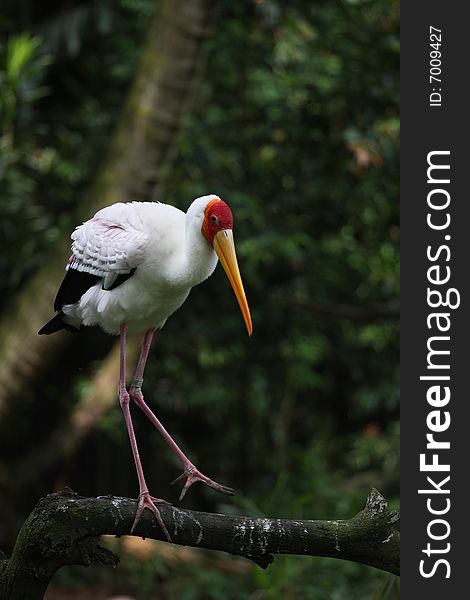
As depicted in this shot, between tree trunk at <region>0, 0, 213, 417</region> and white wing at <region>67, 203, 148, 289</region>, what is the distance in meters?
2.20

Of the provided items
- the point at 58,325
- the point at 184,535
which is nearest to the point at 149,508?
the point at 184,535

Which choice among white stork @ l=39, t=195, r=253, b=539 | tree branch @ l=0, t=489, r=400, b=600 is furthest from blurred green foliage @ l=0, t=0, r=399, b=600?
tree branch @ l=0, t=489, r=400, b=600

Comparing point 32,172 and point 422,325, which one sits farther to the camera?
point 32,172

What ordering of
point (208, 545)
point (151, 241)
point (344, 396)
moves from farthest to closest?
point (344, 396) → point (151, 241) → point (208, 545)

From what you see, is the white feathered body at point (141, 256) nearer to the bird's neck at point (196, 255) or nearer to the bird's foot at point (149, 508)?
the bird's neck at point (196, 255)

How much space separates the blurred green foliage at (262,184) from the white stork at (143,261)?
2364mm

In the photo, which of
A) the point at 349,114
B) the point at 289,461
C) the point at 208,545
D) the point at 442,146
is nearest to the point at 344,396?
the point at 289,461

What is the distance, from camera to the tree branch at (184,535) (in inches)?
124

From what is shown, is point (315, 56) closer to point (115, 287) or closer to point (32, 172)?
point (32, 172)

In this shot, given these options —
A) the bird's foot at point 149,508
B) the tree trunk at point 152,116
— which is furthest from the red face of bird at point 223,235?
the tree trunk at point 152,116

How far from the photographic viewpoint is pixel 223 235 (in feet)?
11.3

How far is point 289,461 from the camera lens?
354 inches

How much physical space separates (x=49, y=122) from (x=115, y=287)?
4352 mm

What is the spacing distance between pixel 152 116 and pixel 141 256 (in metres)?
2.45
